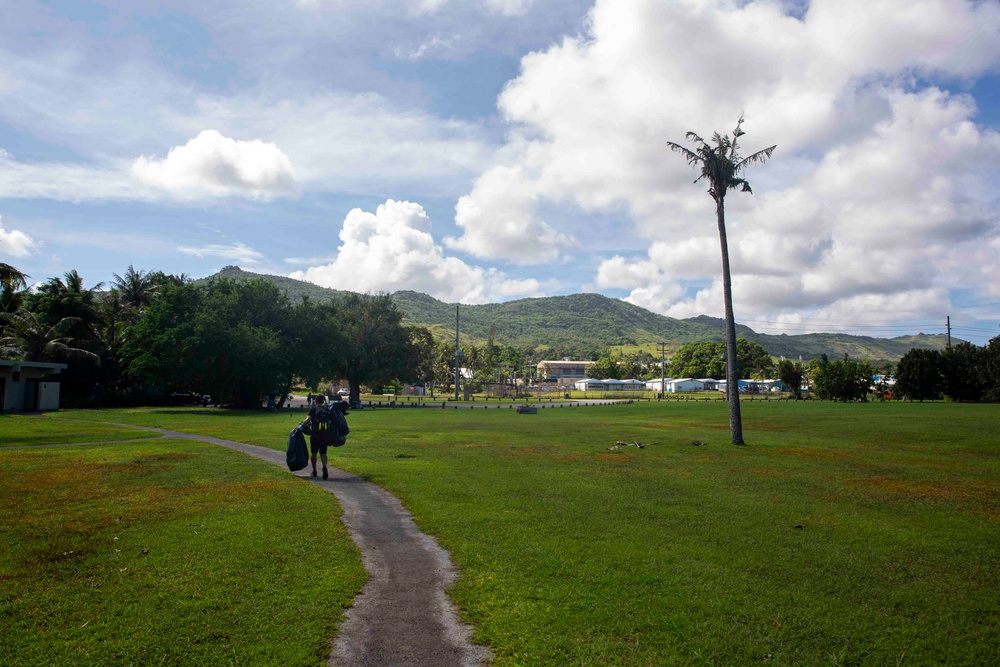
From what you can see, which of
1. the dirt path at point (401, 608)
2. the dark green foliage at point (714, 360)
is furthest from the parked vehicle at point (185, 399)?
the dark green foliage at point (714, 360)

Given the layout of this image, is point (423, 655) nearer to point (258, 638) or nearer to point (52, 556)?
point (258, 638)

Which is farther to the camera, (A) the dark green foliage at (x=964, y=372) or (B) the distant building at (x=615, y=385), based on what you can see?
(B) the distant building at (x=615, y=385)

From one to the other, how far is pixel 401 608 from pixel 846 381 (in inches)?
3331

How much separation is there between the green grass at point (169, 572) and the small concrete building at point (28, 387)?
3610 centimetres

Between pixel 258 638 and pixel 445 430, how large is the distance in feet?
85.2

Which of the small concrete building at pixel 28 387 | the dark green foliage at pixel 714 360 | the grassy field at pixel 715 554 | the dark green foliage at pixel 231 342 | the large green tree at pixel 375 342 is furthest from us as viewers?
the dark green foliage at pixel 714 360

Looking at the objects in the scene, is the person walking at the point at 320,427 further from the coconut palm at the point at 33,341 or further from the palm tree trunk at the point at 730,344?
the coconut palm at the point at 33,341

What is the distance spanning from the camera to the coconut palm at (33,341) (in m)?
49.8

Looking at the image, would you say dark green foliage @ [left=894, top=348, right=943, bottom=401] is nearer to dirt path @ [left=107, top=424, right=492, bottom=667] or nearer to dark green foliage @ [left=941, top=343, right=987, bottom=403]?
dark green foliage @ [left=941, top=343, right=987, bottom=403]

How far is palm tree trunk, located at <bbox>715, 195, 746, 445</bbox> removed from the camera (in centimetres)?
2447

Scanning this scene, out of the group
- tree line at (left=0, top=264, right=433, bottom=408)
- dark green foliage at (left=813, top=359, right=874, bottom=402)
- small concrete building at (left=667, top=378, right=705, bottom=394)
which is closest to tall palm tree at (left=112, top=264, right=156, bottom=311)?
tree line at (left=0, top=264, right=433, bottom=408)

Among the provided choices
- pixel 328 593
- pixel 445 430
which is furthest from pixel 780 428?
pixel 328 593

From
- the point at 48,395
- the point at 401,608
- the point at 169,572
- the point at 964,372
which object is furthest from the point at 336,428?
the point at 964,372

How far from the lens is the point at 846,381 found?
78.3 metres
